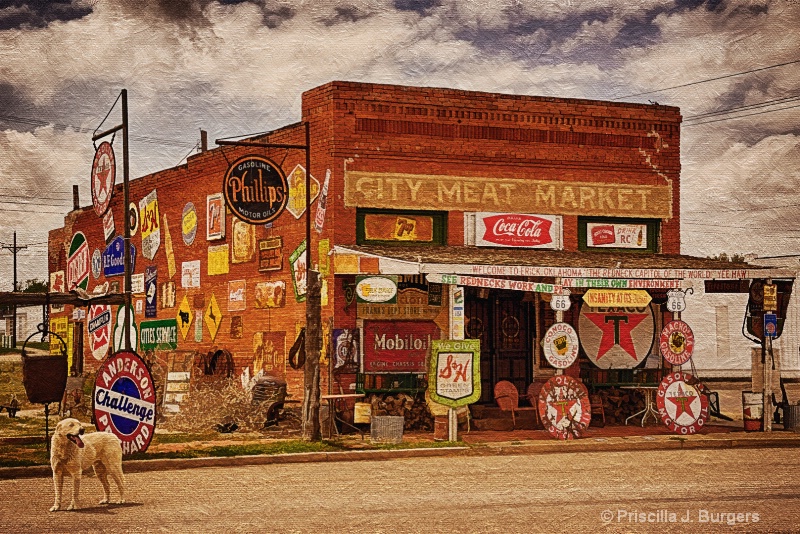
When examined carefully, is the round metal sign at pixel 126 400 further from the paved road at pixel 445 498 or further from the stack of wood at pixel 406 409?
the stack of wood at pixel 406 409

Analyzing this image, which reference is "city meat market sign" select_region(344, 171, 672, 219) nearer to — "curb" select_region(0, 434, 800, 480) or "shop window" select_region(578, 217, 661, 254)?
"shop window" select_region(578, 217, 661, 254)

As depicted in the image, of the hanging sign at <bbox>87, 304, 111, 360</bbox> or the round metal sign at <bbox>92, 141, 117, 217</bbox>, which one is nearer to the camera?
the round metal sign at <bbox>92, 141, 117, 217</bbox>

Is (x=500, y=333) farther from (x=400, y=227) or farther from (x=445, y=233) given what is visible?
(x=400, y=227)

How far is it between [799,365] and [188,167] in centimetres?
2761

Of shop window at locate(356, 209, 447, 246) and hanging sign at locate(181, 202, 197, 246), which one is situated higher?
hanging sign at locate(181, 202, 197, 246)

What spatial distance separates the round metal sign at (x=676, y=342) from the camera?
2102 centimetres

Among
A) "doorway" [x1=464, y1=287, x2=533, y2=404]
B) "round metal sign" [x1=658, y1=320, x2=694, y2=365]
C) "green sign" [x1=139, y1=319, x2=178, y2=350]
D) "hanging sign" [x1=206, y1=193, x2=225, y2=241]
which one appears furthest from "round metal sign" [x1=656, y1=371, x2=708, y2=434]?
"green sign" [x1=139, y1=319, x2=178, y2=350]

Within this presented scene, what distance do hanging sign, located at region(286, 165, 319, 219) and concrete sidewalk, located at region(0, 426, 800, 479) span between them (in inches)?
219

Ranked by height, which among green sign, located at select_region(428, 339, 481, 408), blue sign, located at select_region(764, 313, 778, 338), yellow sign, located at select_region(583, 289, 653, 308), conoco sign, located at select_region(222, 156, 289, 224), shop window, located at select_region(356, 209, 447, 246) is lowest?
green sign, located at select_region(428, 339, 481, 408)

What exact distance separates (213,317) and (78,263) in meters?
11.9

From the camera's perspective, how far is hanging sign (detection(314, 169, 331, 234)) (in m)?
22.7

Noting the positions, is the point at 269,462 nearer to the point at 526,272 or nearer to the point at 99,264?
the point at 526,272

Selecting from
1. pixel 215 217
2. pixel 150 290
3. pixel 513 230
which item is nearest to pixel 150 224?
pixel 150 290

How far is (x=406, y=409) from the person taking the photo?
862 inches
